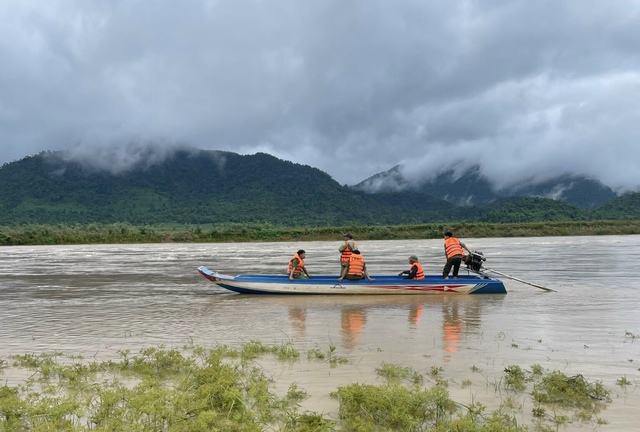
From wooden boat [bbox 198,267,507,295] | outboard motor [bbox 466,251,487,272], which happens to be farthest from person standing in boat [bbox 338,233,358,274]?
outboard motor [bbox 466,251,487,272]

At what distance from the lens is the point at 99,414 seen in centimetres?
603

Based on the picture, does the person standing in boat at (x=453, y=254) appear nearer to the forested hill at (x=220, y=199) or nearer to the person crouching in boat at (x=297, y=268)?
the person crouching in boat at (x=297, y=268)

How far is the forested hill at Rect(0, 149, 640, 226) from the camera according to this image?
116312 mm

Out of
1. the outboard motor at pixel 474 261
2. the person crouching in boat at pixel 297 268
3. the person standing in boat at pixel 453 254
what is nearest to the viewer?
the person crouching in boat at pixel 297 268

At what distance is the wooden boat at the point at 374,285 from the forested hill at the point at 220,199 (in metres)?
93.1

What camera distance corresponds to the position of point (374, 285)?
1650 centimetres

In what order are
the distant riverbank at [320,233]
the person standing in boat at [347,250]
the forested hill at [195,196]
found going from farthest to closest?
1. the forested hill at [195,196]
2. the distant riverbank at [320,233]
3. the person standing in boat at [347,250]

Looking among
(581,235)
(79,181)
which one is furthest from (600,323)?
(79,181)

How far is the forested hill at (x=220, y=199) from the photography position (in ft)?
382

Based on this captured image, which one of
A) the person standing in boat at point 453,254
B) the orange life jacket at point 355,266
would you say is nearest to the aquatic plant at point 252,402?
the orange life jacket at point 355,266

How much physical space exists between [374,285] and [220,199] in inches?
5208

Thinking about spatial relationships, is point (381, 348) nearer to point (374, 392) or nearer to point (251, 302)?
point (374, 392)

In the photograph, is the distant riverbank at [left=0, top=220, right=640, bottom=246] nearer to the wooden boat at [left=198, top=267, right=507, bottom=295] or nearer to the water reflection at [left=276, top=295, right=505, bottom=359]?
the wooden boat at [left=198, top=267, right=507, bottom=295]

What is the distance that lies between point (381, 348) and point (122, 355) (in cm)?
444
